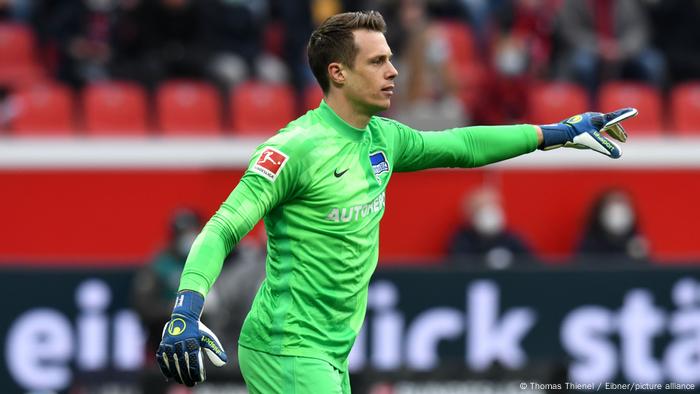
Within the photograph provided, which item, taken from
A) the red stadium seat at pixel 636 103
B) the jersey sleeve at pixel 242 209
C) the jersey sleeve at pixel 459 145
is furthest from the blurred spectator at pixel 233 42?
the jersey sleeve at pixel 242 209

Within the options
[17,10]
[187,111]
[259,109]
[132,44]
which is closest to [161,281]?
[187,111]

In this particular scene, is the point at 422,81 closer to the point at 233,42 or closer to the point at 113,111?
the point at 233,42

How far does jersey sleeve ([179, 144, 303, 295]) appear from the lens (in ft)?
15.8

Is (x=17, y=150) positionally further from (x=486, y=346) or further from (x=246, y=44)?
(x=486, y=346)

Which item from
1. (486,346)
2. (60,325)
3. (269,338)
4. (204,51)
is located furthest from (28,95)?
(269,338)

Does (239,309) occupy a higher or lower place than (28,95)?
lower

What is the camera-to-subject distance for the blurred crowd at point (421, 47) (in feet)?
40.4

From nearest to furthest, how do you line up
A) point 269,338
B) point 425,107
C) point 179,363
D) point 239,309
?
point 179,363 → point 269,338 → point 239,309 → point 425,107

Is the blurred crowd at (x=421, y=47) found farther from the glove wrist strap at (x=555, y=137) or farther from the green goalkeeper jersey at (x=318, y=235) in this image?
the green goalkeeper jersey at (x=318, y=235)

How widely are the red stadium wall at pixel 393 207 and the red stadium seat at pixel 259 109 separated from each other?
1.70ft

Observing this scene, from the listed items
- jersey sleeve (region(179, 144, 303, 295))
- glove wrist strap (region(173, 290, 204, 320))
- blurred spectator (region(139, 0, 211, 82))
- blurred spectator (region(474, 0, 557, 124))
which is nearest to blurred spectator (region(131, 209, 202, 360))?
blurred spectator (region(139, 0, 211, 82))

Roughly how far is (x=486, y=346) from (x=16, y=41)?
5.39m

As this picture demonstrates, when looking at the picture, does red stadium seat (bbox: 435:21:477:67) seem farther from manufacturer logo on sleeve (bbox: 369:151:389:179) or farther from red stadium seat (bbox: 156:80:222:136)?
manufacturer logo on sleeve (bbox: 369:151:389:179)

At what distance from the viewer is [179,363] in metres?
4.62
